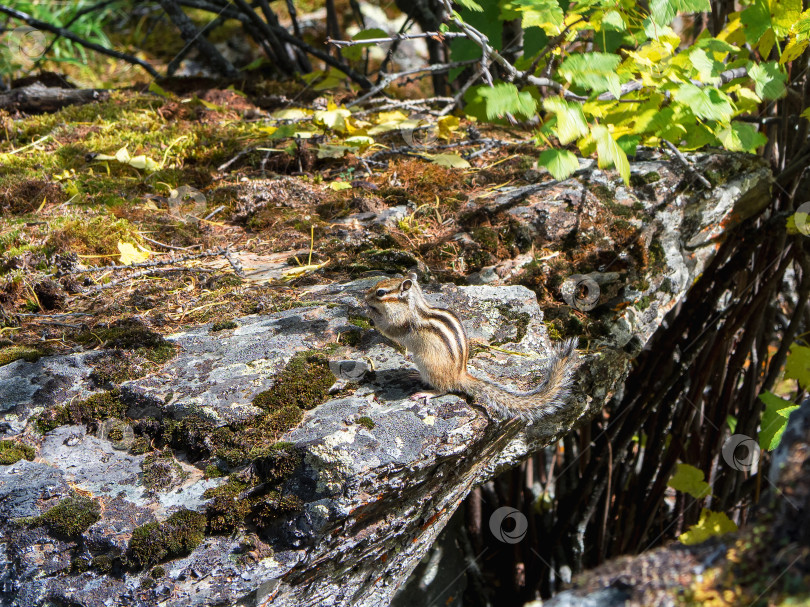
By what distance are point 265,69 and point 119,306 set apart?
353cm

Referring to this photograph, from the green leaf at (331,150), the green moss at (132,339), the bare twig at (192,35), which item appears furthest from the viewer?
the bare twig at (192,35)

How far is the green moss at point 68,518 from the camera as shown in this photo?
193 centimetres

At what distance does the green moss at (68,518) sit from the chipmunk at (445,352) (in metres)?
1.14

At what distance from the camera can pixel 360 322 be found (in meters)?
2.79

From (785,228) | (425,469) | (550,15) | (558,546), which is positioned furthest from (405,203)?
(558,546)

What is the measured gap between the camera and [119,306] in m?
2.89

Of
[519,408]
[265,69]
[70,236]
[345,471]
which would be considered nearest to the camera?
[345,471]

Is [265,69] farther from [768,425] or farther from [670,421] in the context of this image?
[768,425]

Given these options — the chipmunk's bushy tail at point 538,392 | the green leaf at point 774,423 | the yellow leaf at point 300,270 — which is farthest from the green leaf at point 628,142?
the yellow leaf at point 300,270

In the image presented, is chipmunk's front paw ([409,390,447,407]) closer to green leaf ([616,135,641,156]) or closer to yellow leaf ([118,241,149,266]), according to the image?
green leaf ([616,135,641,156])

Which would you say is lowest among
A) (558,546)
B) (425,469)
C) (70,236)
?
(558,546)

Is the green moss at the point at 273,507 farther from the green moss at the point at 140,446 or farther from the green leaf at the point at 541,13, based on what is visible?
the green leaf at the point at 541,13

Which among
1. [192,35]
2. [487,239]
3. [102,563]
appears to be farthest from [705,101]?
[192,35]

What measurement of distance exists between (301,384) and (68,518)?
81 centimetres
